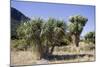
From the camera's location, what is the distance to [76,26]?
294 centimetres

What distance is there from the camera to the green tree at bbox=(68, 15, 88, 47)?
2898 millimetres

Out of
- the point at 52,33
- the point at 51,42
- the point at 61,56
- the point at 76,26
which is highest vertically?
the point at 76,26

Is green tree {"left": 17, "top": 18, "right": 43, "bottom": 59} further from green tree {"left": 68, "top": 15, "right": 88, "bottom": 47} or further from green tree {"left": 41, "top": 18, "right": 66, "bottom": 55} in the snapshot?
green tree {"left": 68, "top": 15, "right": 88, "bottom": 47}

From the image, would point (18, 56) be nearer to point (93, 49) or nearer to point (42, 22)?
point (42, 22)

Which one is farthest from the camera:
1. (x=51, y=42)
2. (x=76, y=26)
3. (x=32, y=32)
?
(x=76, y=26)

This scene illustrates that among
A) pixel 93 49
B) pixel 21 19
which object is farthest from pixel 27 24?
pixel 93 49

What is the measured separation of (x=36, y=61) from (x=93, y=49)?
92 cm

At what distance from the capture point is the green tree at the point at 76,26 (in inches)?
114

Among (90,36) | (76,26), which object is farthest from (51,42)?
(90,36)

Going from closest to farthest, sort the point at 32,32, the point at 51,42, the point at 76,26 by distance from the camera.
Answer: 1. the point at 32,32
2. the point at 51,42
3. the point at 76,26

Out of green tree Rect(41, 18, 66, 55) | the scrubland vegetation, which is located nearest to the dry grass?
the scrubland vegetation

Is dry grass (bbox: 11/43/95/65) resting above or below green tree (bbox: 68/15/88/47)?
below

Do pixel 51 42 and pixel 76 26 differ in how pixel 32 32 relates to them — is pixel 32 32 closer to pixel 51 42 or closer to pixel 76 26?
pixel 51 42

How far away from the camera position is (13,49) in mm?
2574
